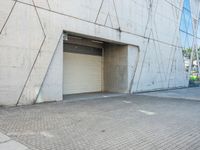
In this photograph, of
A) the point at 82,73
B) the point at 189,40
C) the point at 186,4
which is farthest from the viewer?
the point at 189,40

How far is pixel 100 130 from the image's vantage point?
4.68m

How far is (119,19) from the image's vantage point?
11531 millimetres

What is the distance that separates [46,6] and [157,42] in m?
9.39

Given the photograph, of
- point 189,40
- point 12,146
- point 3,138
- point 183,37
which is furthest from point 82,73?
point 189,40

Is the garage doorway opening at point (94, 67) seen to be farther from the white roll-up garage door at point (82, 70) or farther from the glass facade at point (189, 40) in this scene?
the glass facade at point (189, 40)

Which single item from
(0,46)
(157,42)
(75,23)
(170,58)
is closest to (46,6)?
(75,23)

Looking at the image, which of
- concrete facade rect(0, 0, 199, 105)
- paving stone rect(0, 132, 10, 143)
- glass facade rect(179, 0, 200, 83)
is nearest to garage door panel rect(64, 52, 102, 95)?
concrete facade rect(0, 0, 199, 105)

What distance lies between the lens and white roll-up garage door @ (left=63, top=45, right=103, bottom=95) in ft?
38.2

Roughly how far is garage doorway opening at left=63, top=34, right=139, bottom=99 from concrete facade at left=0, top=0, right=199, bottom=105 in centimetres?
43

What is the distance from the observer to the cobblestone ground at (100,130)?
12.3 feet

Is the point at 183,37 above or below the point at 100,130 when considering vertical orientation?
above

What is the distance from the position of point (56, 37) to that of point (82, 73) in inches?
172

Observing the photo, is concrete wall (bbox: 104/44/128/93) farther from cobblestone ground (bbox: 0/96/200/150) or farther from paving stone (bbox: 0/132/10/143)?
paving stone (bbox: 0/132/10/143)

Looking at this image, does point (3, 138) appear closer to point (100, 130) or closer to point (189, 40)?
point (100, 130)
